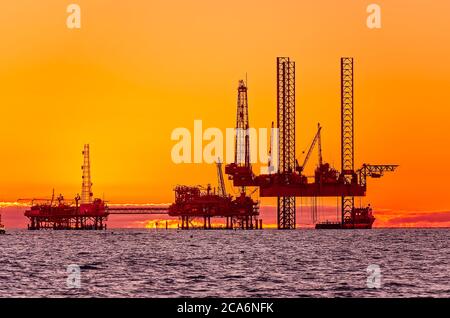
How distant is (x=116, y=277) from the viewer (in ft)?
199
